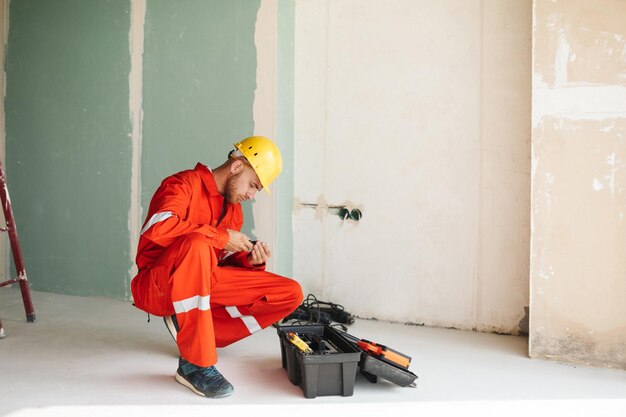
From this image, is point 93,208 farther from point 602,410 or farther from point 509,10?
point 602,410

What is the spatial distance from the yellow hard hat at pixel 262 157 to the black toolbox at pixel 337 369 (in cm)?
80

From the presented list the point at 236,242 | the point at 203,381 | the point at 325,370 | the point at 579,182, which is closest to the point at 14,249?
the point at 236,242

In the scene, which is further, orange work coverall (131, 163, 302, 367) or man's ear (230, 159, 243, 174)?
man's ear (230, 159, 243, 174)

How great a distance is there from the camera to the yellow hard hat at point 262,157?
2.89m

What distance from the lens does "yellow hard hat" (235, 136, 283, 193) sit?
9.49 ft

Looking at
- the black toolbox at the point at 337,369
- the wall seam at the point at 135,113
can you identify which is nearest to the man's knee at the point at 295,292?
the black toolbox at the point at 337,369

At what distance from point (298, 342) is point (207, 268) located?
509 mm

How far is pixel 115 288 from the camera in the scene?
14.6 ft

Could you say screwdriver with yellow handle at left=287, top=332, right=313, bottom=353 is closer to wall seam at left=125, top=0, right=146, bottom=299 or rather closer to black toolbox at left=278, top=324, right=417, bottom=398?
black toolbox at left=278, top=324, right=417, bottom=398

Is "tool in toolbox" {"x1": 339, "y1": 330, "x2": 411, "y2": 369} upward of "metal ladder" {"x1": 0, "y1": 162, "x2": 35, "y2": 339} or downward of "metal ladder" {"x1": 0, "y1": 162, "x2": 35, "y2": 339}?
downward

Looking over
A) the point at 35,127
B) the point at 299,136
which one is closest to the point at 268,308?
the point at 299,136

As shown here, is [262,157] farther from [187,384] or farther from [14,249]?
[14,249]

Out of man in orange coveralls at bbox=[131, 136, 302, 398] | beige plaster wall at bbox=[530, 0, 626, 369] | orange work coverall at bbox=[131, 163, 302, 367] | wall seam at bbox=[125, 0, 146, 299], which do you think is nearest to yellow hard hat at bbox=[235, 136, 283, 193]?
man in orange coveralls at bbox=[131, 136, 302, 398]

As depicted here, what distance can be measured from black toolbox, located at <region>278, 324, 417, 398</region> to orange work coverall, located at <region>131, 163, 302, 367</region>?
1.16 ft
